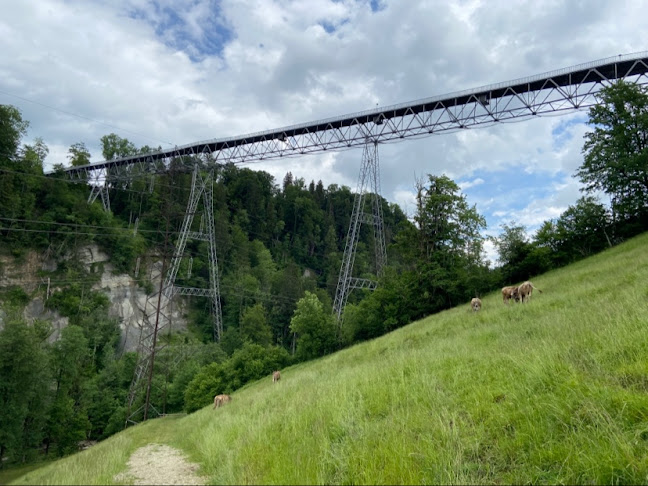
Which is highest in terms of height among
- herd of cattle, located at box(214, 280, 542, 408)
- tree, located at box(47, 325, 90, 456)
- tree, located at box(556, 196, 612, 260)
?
tree, located at box(556, 196, 612, 260)

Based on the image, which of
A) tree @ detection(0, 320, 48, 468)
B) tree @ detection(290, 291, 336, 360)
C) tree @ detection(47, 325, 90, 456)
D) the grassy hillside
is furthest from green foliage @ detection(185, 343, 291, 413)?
the grassy hillside

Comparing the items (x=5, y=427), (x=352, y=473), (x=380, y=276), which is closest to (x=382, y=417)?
(x=352, y=473)

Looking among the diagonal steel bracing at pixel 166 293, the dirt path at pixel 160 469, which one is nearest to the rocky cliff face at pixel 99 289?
the diagonal steel bracing at pixel 166 293

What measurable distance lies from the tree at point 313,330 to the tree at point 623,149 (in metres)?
28.4

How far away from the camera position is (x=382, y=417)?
5.83 metres

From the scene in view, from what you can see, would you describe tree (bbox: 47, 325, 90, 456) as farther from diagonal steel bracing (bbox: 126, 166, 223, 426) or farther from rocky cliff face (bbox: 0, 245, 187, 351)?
rocky cliff face (bbox: 0, 245, 187, 351)

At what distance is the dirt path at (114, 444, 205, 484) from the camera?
218 inches

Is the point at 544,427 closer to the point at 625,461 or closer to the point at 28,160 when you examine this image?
the point at 625,461

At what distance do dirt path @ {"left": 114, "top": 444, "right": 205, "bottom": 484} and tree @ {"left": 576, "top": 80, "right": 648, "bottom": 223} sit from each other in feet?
116

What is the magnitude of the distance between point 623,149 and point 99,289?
2850 inches

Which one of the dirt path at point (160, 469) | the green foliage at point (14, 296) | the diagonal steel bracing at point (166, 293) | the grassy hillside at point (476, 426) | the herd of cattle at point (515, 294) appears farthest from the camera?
the green foliage at point (14, 296)

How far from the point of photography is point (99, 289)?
60.2m

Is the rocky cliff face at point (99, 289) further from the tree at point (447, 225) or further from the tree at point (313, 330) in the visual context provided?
the tree at point (447, 225)

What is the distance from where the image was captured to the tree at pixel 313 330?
37156 mm
